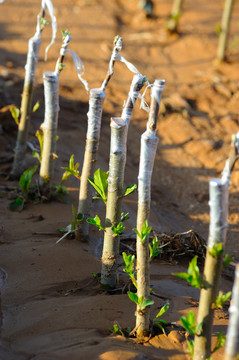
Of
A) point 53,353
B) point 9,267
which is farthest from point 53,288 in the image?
point 53,353

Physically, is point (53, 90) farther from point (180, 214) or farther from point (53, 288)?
point (180, 214)

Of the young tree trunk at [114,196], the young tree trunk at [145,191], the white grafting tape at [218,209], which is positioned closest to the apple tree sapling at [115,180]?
the young tree trunk at [114,196]

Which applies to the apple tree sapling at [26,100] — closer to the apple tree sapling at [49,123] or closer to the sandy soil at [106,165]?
the sandy soil at [106,165]

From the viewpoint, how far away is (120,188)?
2.90 meters

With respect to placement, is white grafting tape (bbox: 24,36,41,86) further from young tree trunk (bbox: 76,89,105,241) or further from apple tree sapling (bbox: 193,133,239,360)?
apple tree sapling (bbox: 193,133,239,360)

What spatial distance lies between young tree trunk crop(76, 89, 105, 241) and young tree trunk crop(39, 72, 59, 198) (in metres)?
0.62

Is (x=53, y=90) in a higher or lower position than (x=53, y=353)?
higher

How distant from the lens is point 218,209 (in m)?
2.20

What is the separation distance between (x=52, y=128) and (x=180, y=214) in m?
1.72

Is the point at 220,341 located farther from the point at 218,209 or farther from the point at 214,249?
the point at 218,209

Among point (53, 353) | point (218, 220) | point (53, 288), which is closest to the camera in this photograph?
point (218, 220)

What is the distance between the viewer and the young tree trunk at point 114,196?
2797mm

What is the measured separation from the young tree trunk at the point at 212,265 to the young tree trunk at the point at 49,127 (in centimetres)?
203

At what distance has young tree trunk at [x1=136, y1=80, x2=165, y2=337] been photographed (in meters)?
2.45
